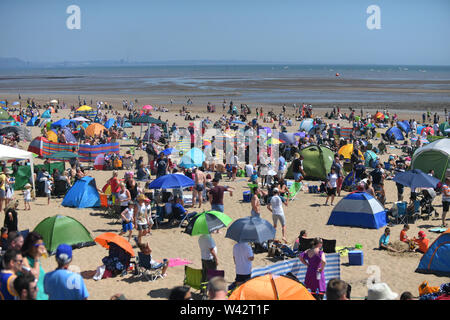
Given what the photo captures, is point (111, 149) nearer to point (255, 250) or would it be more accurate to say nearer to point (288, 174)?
point (288, 174)

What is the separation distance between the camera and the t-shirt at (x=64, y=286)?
5398 mm

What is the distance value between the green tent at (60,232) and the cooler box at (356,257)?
5.73 meters

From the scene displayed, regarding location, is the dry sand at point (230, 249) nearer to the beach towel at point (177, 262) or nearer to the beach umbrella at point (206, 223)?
the beach towel at point (177, 262)

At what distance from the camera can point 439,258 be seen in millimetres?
9453

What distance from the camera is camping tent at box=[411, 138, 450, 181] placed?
52.9 feet

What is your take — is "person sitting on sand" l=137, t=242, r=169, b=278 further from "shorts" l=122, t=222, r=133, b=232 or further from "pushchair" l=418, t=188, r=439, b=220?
"pushchair" l=418, t=188, r=439, b=220

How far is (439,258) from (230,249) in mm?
4250

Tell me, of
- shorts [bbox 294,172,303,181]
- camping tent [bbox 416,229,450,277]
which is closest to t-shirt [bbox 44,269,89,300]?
camping tent [bbox 416,229,450,277]

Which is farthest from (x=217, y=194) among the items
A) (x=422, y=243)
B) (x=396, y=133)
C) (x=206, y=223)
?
(x=396, y=133)

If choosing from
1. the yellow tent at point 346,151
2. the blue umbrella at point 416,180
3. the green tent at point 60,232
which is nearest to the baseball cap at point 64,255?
the green tent at point 60,232

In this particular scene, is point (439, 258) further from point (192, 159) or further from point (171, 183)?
point (192, 159)

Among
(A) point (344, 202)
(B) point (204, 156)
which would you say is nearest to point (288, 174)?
(B) point (204, 156)
